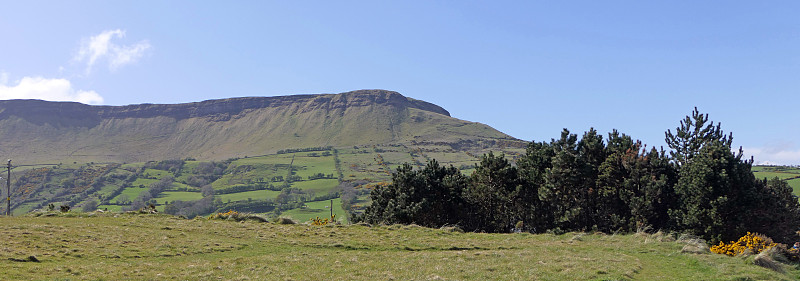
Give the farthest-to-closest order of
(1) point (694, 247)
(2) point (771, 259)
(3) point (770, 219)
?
(3) point (770, 219)
(1) point (694, 247)
(2) point (771, 259)

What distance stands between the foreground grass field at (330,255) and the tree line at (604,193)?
693 centimetres

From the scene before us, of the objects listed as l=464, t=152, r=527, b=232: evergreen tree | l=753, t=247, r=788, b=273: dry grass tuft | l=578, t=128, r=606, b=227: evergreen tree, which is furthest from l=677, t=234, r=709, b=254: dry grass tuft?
l=464, t=152, r=527, b=232: evergreen tree

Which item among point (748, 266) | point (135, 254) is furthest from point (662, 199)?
point (135, 254)

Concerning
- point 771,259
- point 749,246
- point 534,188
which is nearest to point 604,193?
point 534,188

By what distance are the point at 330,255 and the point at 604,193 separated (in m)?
25.1

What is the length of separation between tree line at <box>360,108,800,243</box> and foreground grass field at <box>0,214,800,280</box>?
6925 mm

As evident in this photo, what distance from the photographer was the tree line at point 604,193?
35.7m

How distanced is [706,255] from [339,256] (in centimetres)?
1857

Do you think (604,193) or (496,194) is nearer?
(604,193)

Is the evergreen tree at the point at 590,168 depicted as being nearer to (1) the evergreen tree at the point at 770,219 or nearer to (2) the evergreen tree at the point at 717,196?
(2) the evergreen tree at the point at 717,196

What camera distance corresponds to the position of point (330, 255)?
25594mm

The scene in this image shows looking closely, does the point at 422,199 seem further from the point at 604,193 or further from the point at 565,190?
the point at 604,193

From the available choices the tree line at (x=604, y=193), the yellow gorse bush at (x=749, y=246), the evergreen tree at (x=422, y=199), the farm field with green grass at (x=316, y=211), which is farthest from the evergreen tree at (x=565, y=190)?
the farm field with green grass at (x=316, y=211)

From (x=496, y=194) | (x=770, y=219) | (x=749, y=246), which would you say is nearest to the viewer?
(x=749, y=246)
